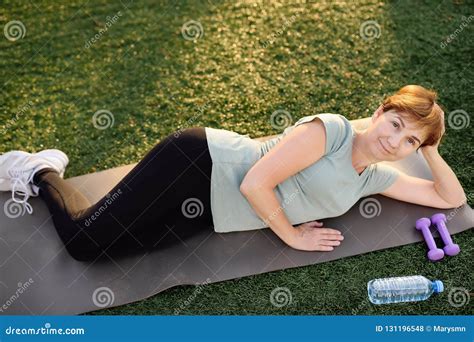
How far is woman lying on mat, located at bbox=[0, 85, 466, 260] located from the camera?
2.79 meters

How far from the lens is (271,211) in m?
2.95

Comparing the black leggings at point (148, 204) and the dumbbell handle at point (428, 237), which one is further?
the dumbbell handle at point (428, 237)

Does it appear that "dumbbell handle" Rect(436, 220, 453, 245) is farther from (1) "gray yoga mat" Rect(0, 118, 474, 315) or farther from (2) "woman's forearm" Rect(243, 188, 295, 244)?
(2) "woman's forearm" Rect(243, 188, 295, 244)

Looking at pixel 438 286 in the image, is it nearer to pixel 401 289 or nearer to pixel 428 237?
pixel 401 289

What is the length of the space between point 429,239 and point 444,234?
91 mm

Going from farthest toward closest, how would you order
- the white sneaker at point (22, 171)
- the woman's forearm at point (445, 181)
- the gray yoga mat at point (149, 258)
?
the white sneaker at point (22, 171) < the woman's forearm at point (445, 181) < the gray yoga mat at point (149, 258)

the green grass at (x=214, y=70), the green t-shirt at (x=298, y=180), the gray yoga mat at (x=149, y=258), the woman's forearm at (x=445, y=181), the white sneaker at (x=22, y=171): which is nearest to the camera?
the green t-shirt at (x=298, y=180)

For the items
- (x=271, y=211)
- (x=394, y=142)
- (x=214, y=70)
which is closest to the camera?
(x=394, y=142)

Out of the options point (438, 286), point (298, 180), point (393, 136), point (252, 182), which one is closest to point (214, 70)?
point (298, 180)

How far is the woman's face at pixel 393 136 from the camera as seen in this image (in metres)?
2.76

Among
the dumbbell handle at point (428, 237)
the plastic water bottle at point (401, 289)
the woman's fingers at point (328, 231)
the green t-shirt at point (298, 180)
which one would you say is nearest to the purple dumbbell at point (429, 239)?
the dumbbell handle at point (428, 237)

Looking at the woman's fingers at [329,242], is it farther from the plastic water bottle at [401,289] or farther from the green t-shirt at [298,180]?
the plastic water bottle at [401,289]

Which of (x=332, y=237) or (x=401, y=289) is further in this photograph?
(x=332, y=237)

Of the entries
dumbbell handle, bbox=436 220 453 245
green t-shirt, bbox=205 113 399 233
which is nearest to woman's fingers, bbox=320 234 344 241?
green t-shirt, bbox=205 113 399 233
